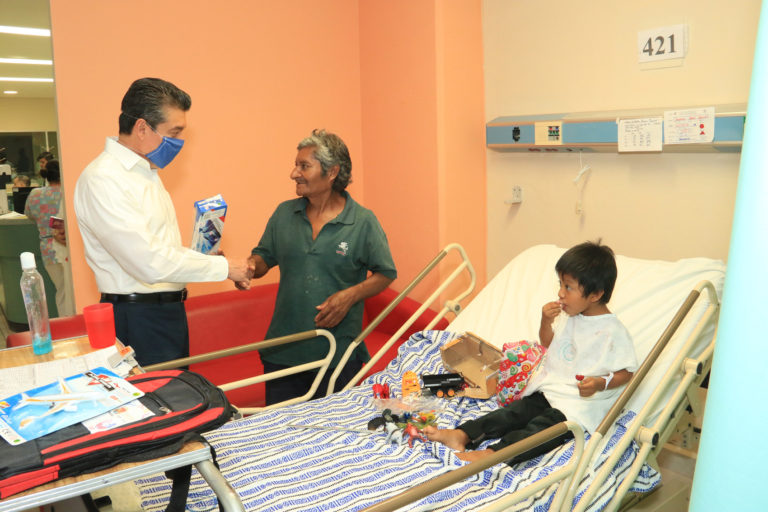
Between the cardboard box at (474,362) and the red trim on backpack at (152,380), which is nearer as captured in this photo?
the red trim on backpack at (152,380)

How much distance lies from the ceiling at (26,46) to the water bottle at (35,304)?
195 cm

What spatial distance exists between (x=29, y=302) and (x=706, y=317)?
7.21ft

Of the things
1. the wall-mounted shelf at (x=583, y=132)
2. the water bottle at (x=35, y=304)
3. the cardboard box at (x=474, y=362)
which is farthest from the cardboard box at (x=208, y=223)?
the wall-mounted shelf at (x=583, y=132)

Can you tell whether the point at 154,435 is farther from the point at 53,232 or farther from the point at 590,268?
the point at 53,232

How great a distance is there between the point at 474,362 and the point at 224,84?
7.63 feet

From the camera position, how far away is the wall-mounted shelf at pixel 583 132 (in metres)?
2.63

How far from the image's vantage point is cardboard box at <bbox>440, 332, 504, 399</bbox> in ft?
8.50

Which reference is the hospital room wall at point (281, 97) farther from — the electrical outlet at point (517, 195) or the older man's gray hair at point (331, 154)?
the older man's gray hair at point (331, 154)

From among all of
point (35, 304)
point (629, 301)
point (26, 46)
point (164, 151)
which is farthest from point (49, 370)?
point (26, 46)

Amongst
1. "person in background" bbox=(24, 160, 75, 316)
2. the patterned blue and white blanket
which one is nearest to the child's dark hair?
the patterned blue and white blanket

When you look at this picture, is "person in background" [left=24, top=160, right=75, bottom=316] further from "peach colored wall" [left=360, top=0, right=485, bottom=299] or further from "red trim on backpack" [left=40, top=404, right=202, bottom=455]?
"red trim on backpack" [left=40, top=404, right=202, bottom=455]

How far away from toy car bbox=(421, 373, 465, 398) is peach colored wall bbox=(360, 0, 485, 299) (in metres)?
1.45

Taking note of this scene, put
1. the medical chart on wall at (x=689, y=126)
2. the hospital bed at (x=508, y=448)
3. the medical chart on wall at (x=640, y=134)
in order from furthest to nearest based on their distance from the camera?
1. the medical chart on wall at (x=640, y=134)
2. the medical chart on wall at (x=689, y=126)
3. the hospital bed at (x=508, y=448)

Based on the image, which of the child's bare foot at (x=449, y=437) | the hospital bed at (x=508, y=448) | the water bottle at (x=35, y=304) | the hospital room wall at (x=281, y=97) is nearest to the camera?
the water bottle at (x=35, y=304)
